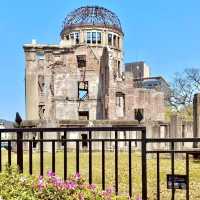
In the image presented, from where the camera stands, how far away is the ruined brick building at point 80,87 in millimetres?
47375

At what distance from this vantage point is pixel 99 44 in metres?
56.7

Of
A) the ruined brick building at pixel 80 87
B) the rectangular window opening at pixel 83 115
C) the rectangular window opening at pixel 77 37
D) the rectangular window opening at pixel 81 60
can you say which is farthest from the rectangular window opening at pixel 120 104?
the rectangular window opening at pixel 77 37

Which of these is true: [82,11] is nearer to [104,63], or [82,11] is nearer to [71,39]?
[71,39]

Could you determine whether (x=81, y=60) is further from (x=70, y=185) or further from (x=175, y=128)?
(x=70, y=185)

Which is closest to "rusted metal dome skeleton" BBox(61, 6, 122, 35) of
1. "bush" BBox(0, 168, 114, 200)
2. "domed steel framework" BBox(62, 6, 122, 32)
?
"domed steel framework" BBox(62, 6, 122, 32)

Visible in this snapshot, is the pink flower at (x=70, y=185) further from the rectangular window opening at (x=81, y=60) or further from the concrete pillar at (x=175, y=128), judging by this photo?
the rectangular window opening at (x=81, y=60)

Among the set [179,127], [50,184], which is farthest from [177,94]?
[50,184]

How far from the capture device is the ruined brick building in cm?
4738

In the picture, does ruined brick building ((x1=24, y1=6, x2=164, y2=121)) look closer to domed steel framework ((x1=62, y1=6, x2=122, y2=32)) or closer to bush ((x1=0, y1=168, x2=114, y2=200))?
domed steel framework ((x1=62, y1=6, x2=122, y2=32))

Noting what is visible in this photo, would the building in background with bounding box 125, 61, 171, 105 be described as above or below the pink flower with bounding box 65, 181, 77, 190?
above

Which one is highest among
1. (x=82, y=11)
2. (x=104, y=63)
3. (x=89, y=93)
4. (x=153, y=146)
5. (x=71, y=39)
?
→ (x=82, y=11)

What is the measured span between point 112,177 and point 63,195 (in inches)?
297

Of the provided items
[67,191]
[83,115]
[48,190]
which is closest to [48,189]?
[48,190]

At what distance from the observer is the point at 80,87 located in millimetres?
52094
